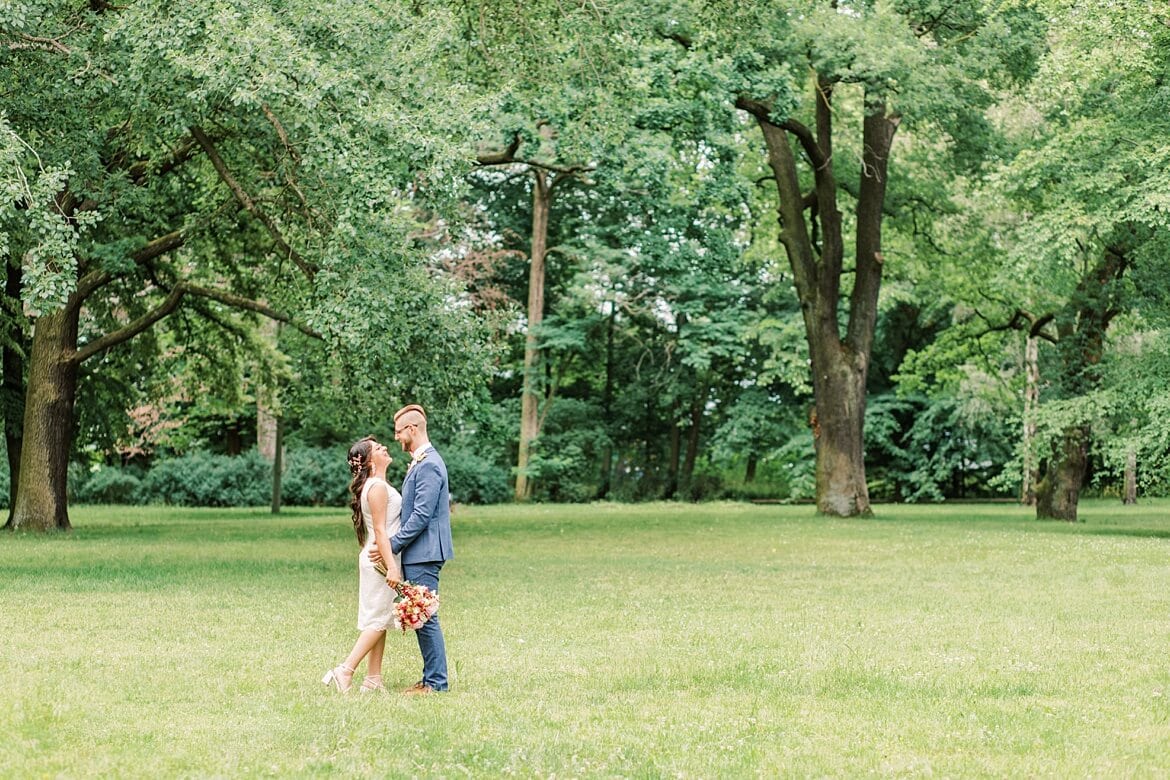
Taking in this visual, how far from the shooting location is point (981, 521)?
36375 millimetres

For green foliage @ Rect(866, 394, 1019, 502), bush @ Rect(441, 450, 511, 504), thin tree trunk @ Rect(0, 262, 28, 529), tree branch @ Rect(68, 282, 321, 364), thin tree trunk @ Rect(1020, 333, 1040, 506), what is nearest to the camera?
tree branch @ Rect(68, 282, 321, 364)

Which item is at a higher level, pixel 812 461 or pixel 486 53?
pixel 486 53

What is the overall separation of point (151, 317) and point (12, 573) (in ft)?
31.3

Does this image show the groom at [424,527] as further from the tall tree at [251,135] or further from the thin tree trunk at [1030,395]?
the thin tree trunk at [1030,395]

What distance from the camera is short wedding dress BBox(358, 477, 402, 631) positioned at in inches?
365

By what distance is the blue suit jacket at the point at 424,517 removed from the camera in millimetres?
9148

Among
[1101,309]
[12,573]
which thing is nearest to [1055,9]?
[1101,309]

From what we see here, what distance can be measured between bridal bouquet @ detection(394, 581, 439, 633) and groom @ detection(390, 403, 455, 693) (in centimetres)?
16

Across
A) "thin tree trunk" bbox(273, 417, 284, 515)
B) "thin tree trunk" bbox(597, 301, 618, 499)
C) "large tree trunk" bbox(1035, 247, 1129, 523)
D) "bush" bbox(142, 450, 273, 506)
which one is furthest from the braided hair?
"thin tree trunk" bbox(597, 301, 618, 499)

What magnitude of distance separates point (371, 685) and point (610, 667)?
75.1 inches

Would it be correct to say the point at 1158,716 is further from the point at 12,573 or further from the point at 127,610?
the point at 12,573

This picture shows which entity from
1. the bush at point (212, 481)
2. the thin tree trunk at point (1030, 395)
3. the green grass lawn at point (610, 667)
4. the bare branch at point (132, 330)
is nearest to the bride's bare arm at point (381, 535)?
the green grass lawn at point (610, 667)

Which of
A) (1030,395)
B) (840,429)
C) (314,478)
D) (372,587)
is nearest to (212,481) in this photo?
(314,478)

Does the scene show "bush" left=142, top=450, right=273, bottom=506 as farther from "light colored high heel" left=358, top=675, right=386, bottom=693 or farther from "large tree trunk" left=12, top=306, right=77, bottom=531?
"light colored high heel" left=358, top=675, right=386, bottom=693
